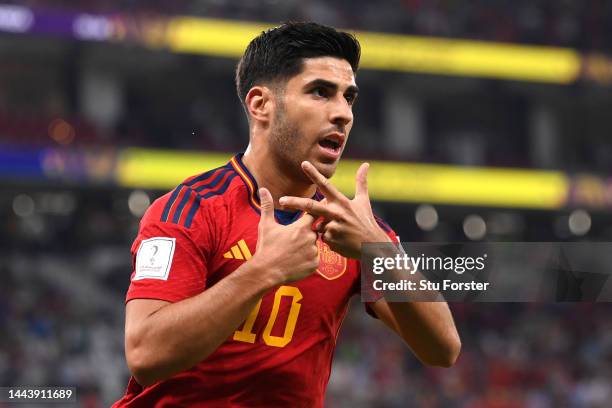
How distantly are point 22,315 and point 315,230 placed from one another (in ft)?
51.0

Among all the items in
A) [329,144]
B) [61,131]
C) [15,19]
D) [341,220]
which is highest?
[15,19]

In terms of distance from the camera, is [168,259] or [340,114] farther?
[340,114]

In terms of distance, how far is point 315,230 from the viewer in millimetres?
3311

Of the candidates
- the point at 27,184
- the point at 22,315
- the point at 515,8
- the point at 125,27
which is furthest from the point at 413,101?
the point at 22,315

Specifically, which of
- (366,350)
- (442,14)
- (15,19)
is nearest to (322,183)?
(366,350)

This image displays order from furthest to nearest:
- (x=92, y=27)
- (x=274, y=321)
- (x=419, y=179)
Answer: (x=419, y=179) → (x=92, y=27) → (x=274, y=321)

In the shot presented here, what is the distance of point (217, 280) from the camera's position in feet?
11.7

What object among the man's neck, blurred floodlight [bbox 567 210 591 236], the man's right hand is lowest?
the man's right hand

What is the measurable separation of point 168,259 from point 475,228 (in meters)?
24.7

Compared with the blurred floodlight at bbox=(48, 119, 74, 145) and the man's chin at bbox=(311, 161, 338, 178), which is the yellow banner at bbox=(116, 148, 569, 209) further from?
the man's chin at bbox=(311, 161, 338, 178)

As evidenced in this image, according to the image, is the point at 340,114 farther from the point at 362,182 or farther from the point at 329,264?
the point at 329,264

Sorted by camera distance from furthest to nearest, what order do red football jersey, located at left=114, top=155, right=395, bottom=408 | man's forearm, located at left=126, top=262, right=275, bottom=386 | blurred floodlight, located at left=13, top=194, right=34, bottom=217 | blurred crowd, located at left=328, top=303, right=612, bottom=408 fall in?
blurred floodlight, located at left=13, top=194, right=34, bottom=217, blurred crowd, located at left=328, top=303, right=612, bottom=408, red football jersey, located at left=114, top=155, right=395, bottom=408, man's forearm, located at left=126, top=262, right=275, bottom=386

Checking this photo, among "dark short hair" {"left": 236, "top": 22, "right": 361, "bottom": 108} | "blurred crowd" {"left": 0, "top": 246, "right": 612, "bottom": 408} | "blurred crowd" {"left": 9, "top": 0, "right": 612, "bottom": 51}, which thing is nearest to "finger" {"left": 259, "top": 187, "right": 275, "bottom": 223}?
"dark short hair" {"left": 236, "top": 22, "right": 361, "bottom": 108}

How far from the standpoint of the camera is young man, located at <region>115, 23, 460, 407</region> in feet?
10.5
